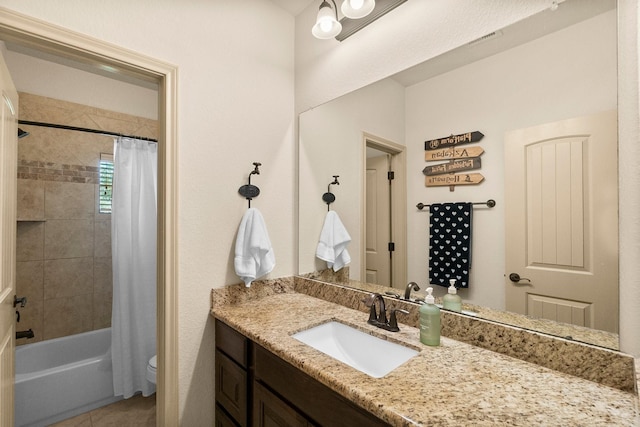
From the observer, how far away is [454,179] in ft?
3.88

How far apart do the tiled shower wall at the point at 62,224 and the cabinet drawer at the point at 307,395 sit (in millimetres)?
2160

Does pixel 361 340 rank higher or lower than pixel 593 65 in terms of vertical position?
lower

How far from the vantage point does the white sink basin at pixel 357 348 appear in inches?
41.8

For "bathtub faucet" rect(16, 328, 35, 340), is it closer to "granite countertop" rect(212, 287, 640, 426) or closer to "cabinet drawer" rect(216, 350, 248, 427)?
"cabinet drawer" rect(216, 350, 248, 427)

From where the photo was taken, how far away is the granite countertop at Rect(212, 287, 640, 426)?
0.63m

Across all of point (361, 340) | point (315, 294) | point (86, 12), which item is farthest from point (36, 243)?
point (361, 340)

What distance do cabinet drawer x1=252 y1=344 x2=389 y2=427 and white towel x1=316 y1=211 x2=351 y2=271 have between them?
0.67 metres

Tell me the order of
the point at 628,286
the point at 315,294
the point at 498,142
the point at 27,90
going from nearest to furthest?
the point at 628,286 → the point at 498,142 → the point at 315,294 → the point at 27,90

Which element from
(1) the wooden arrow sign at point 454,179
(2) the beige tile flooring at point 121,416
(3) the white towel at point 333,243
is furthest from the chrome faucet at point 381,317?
(2) the beige tile flooring at point 121,416

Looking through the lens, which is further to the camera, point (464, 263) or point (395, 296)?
point (395, 296)

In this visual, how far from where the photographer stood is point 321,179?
173 centimetres

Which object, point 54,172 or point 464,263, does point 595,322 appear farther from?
point 54,172

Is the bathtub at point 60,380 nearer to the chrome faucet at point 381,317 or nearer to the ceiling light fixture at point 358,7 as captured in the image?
the chrome faucet at point 381,317

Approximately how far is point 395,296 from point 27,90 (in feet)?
10.1
